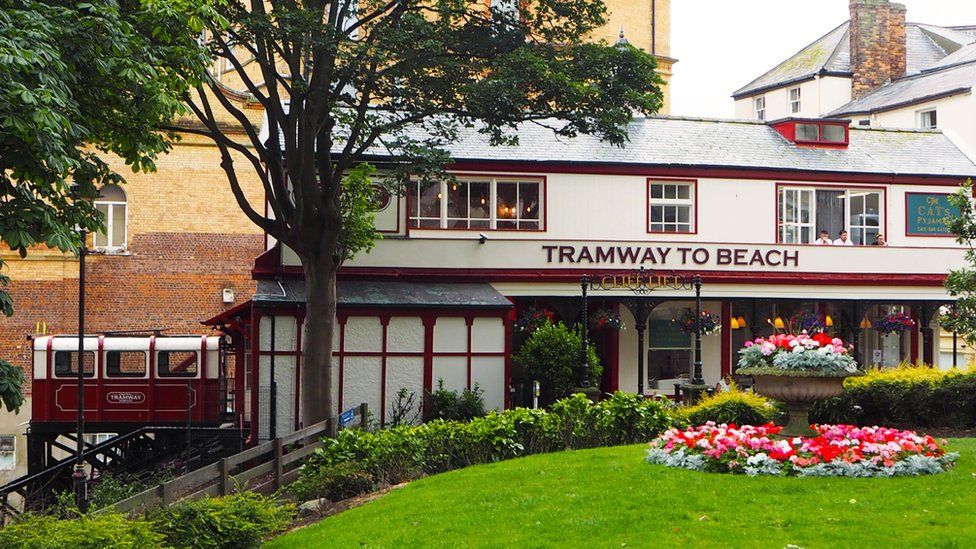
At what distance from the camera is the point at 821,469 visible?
1406 centimetres

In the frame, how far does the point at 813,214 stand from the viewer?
30.6 m

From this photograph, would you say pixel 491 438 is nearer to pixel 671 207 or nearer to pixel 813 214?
pixel 671 207

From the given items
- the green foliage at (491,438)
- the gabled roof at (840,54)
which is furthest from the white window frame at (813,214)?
the gabled roof at (840,54)

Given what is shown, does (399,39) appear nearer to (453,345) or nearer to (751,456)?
(453,345)

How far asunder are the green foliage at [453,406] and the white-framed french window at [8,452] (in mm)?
16464

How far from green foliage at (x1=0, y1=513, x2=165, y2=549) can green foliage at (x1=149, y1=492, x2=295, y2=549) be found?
44cm

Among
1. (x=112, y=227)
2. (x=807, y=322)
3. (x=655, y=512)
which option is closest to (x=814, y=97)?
(x=807, y=322)

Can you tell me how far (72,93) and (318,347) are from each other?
383 inches

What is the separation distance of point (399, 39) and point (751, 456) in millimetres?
10487

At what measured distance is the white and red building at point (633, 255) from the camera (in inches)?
1008

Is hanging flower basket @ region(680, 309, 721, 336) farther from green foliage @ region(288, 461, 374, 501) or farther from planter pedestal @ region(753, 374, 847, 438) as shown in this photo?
green foliage @ region(288, 461, 374, 501)

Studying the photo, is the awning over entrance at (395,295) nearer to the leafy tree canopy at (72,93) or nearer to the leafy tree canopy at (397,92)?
the leafy tree canopy at (397,92)

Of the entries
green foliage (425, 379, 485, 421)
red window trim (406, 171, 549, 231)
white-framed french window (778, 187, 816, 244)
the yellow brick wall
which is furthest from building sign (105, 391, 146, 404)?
the yellow brick wall

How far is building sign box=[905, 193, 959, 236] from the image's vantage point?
3112 cm
